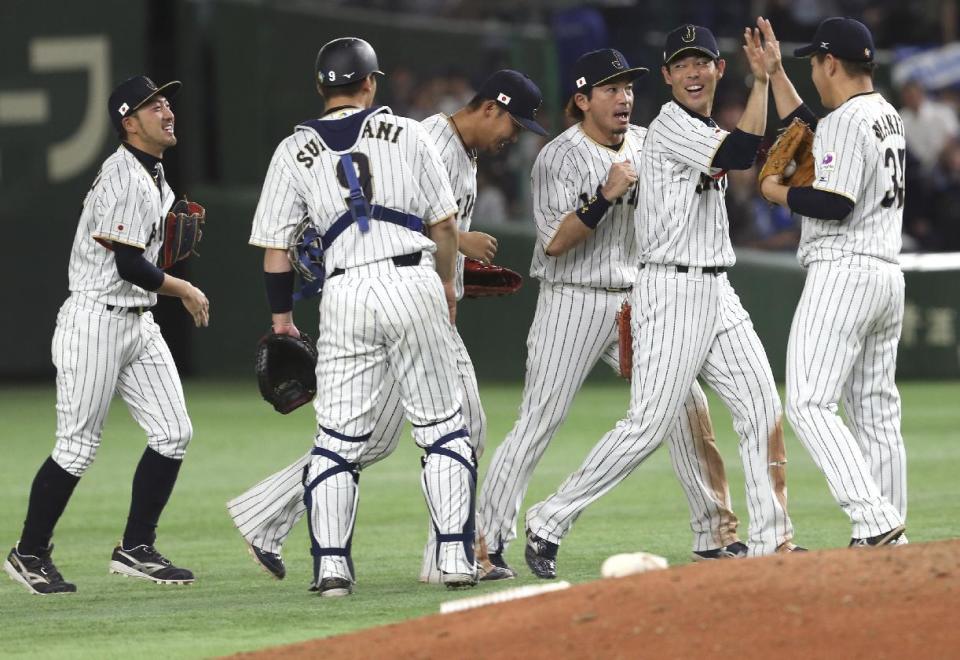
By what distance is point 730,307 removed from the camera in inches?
270

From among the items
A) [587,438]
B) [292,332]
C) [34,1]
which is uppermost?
[34,1]

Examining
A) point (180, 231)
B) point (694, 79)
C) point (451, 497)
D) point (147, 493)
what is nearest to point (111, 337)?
point (180, 231)

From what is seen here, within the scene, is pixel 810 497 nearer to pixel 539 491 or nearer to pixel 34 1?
pixel 539 491

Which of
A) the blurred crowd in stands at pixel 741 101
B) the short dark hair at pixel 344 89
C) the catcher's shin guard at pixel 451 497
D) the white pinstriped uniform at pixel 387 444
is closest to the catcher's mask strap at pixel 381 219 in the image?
the short dark hair at pixel 344 89

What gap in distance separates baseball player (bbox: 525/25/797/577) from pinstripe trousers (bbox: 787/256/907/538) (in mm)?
399

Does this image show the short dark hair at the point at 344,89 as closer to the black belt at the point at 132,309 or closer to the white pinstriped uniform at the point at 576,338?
the white pinstriped uniform at the point at 576,338

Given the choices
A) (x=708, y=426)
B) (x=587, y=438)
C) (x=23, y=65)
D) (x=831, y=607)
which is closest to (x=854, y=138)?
(x=708, y=426)

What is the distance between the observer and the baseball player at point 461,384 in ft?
21.9

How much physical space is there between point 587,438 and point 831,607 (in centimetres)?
761

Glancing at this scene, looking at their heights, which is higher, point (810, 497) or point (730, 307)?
point (730, 307)

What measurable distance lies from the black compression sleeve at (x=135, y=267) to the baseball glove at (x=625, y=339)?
72.9 inches

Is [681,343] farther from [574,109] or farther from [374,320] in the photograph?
[374,320]

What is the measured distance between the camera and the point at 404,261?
6.11 metres

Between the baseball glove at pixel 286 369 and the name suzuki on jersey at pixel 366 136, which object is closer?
the name suzuki on jersey at pixel 366 136
